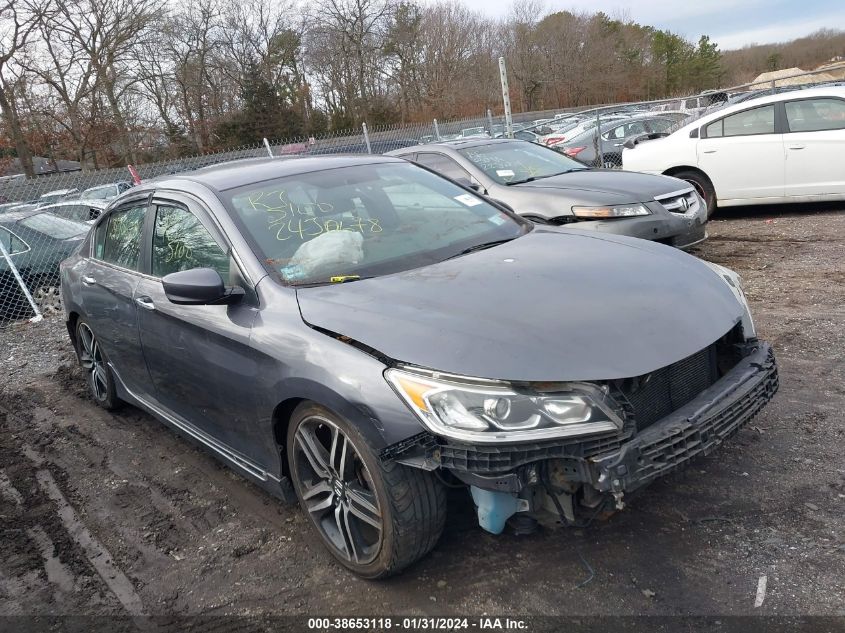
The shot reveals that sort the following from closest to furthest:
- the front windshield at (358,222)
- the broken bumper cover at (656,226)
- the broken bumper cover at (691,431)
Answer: the broken bumper cover at (691,431) < the front windshield at (358,222) < the broken bumper cover at (656,226)

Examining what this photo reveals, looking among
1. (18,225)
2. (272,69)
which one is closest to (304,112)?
(272,69)

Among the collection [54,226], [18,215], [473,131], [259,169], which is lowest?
[54,226]

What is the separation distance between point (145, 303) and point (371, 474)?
1.93m

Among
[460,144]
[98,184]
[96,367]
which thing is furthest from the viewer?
[98,184]

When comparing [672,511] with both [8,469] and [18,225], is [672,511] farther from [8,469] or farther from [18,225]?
[18,225]

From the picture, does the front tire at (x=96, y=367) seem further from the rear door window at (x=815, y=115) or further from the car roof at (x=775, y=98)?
the rear door window at (x=815, y=115)

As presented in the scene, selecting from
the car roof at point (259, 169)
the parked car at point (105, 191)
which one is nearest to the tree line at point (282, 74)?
the parked car at point (105, 191)

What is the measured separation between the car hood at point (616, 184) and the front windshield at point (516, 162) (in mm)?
210

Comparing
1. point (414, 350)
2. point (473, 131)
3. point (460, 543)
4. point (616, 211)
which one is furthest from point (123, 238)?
point (473, 131)

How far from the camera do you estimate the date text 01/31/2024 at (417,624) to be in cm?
243

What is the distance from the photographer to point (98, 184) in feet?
59.7

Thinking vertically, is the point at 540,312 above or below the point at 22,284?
above

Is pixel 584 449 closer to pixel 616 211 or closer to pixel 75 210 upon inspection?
pixel 616 211

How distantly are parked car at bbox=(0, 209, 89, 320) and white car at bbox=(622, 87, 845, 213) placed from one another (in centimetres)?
849
